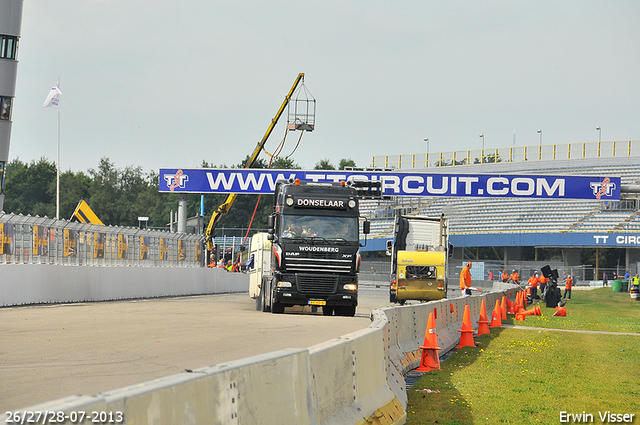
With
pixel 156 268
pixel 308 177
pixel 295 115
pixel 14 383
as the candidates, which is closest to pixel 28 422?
pixel 14 383

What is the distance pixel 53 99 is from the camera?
43312mm

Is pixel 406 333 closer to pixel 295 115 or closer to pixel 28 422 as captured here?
pixel 28 422

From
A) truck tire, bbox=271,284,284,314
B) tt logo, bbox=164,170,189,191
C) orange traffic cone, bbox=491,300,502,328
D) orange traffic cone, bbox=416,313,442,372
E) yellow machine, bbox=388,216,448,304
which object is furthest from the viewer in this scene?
tt logo, bbox=164,170,189,191

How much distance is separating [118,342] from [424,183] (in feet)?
106

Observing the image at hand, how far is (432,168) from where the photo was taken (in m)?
78.5

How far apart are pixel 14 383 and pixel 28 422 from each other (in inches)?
251

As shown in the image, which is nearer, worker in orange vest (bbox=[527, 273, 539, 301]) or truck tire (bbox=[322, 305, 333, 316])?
truck tire (bbox=[322, 305, 333, 316])

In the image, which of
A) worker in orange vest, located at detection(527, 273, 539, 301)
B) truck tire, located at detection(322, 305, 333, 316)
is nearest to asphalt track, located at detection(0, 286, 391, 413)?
truck tire, located at detection(322, 305, 333, 316)

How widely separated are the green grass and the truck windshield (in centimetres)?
471

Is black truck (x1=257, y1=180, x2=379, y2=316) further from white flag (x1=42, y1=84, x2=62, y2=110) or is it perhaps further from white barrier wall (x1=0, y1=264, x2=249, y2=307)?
white flag (x1=42, y1=84, x2=62, y2=110)

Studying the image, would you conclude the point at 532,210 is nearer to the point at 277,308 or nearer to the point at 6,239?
the point at 277,308

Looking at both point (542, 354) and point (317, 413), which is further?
point (542, 354)

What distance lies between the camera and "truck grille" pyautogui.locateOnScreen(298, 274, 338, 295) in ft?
69.3

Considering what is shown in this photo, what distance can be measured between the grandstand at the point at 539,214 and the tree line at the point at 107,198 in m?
41.0
